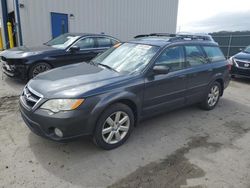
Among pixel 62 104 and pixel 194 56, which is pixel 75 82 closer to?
pixel 62 104

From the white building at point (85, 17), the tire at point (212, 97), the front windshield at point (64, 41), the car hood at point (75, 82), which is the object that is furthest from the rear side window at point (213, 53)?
the white building at point (85, 17)

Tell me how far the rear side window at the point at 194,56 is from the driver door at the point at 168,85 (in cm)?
19

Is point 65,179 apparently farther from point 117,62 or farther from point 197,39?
point 197,39

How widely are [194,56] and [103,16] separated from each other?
9199mm

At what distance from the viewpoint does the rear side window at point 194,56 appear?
4.23m

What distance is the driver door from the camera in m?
3.52

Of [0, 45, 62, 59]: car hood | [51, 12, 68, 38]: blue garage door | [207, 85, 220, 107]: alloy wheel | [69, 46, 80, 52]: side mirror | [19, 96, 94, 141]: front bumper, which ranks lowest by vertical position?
[207, 85, 220, 107]: alloy wheel

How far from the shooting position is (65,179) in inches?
100

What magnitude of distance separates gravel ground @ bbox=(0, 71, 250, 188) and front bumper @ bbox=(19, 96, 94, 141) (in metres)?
0.38

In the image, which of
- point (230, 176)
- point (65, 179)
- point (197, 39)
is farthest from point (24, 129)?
point (197, 39)

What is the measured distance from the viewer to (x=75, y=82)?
304cm

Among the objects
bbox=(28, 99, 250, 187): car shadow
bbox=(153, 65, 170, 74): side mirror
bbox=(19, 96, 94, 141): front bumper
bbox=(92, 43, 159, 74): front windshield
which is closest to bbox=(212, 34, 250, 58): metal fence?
bbox=(28, 99, 250, 187): car shadow

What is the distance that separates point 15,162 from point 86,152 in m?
0.90

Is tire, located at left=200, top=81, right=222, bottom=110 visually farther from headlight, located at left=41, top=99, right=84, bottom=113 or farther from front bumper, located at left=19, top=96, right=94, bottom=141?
headlight, located at left=41, top=99, right=84, bottom=113
